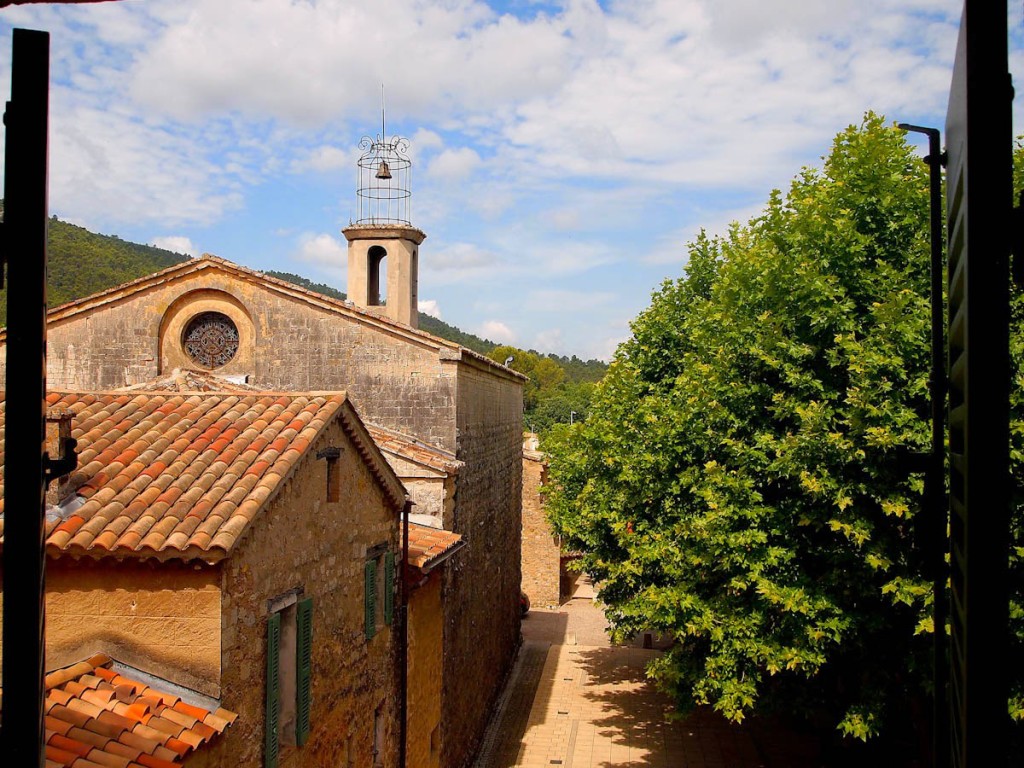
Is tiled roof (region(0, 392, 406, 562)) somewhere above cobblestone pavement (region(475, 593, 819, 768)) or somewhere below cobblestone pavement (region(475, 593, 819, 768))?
above

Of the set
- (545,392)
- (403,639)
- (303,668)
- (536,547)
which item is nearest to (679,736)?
(403,639)

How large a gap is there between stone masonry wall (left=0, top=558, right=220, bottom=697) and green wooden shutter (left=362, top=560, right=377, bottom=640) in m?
Result: 3.73

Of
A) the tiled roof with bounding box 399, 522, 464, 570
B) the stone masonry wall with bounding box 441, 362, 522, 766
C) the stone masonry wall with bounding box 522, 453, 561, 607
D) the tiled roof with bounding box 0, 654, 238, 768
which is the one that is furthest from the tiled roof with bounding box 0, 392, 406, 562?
the stone masonry wall with bounding box 522, 453, 561, 607

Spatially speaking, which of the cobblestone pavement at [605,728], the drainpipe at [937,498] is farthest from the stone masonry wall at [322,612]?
the cobblestone pavement at [605,728]

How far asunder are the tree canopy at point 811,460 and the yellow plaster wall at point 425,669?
11.5ft

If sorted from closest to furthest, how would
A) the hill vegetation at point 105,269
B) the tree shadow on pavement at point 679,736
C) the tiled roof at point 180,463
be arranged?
the tiled roof at point 180,463, the tree shadow on pavement at point 679,736, the hill vegetation at point 105,269

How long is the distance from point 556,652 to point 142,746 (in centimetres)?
2409

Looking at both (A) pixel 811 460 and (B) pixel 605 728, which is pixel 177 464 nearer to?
(A) pixel 811 460

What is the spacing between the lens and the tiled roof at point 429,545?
12938 mm

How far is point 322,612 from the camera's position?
9320 millimetres

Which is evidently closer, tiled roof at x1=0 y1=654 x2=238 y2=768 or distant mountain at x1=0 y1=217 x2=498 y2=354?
tiled roof at x1=0 y1=654 x2=238 y2=768

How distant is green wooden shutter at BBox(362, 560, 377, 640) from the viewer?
10805 millimetres

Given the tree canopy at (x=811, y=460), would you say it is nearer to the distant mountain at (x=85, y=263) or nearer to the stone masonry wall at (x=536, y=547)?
the stone masonry wall at (x=536, y=547)

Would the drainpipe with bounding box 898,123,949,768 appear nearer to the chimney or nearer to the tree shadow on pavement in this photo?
the chimney
